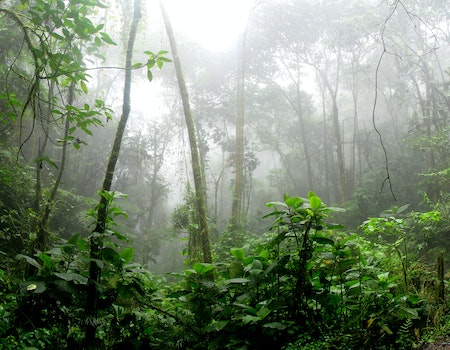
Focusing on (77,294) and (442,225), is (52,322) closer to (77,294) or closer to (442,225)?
(77,294)

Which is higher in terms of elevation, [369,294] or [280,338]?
[369,294]

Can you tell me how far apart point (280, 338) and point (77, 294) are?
4.88 feet

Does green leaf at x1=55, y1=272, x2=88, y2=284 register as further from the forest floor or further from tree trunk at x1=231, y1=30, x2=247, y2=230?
tree trunk at x1=231, y1=30, x2=247, y2=230

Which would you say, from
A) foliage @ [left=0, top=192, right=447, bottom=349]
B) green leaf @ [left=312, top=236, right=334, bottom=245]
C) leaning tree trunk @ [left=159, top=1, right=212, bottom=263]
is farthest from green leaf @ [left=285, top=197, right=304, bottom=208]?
leaning tree trunk @ [left=159, top=1, right=212, bottom=263]

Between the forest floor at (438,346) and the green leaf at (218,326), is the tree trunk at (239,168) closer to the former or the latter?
the green leaf at (218,326)

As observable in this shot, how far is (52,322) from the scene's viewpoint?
8.14 feet

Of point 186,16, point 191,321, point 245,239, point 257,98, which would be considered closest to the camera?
point 191,321

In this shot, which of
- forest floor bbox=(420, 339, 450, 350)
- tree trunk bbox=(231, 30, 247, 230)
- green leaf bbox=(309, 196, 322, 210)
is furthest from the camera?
tree trunk bbox=(231, 30, 247, 230)

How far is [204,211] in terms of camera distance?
5.45 meters

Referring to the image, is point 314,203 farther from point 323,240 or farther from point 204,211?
point 204,211

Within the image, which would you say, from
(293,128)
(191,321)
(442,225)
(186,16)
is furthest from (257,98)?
(191,321)

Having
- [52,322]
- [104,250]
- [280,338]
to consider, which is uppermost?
[104,250]

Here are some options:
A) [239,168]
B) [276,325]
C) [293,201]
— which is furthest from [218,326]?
[239,168]

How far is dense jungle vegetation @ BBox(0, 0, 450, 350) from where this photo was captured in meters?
2.58
